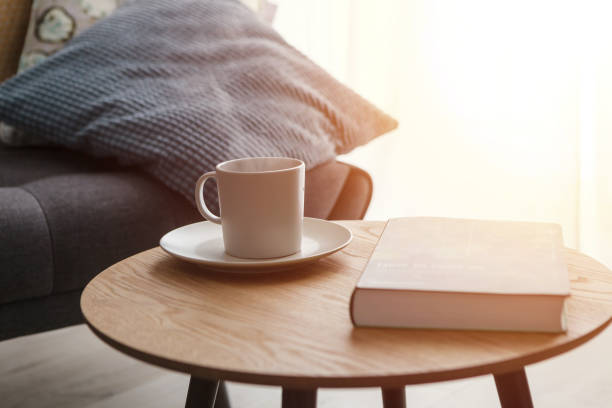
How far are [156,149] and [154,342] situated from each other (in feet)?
2.38

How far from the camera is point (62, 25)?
151 centimetres

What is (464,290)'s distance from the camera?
0.48 m

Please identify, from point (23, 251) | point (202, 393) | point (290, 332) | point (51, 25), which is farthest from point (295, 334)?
point (51, 25)

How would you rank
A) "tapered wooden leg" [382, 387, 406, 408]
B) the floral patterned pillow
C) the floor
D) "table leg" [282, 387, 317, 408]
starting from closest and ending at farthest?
"table leg" [282, 387, 317, 408] → "tapered wooden leg" [382, 387, 406, 408] → the floor → the floral patterned pillow

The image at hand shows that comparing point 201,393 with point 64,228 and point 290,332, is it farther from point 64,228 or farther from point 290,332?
point 64,228

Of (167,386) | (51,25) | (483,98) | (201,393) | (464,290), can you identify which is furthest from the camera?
(483,98)

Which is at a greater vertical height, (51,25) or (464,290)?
(51,25)

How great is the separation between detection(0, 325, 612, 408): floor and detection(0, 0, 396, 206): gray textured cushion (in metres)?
0.39

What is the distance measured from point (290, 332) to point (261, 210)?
148mm

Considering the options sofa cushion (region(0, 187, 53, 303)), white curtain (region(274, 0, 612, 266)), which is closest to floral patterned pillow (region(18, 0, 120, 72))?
sofa cushion (region(0, 187, 53, 303))

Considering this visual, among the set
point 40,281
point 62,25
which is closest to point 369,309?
point 40,281

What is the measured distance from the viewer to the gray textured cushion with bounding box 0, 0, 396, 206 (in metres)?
1.19

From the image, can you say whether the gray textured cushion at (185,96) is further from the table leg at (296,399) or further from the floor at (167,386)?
→ the table leg at (296,399)

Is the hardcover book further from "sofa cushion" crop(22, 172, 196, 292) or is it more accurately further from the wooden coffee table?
"sofa cushion" crop(22, 172, 196, 292)
